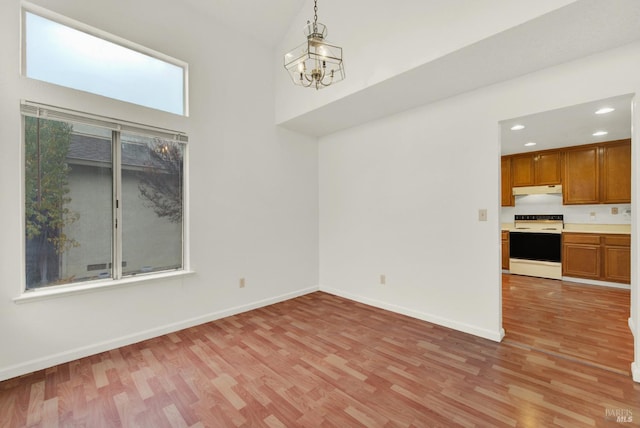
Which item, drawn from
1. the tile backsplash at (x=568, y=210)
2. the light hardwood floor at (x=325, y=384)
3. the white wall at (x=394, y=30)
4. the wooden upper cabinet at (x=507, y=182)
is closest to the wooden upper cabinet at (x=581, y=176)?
the tile backsplash at (x=568, y=210)

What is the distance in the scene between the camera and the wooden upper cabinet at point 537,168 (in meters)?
5.01

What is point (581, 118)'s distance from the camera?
3045mm

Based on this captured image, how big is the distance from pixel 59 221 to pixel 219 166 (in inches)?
61.6

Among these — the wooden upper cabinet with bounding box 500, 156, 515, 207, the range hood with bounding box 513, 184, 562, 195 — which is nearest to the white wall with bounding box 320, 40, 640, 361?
the range hood with bounding box 513, 184, 562, 195

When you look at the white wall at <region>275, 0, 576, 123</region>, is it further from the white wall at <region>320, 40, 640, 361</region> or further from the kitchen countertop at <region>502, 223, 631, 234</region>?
the kitchen countertop at <region>502, 223, 631, 234</region>

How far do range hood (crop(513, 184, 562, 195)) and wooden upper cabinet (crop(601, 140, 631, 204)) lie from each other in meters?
0.59

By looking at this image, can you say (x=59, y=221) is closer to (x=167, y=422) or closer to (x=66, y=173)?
(x=66, y=173)

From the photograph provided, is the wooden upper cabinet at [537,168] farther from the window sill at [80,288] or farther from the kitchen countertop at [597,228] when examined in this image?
the window sill at [80,288]

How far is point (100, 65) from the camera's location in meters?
2.60

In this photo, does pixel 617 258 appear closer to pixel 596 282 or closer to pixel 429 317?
pixel 596 282

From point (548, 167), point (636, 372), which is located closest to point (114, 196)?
point (636, 372)

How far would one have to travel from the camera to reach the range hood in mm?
5012

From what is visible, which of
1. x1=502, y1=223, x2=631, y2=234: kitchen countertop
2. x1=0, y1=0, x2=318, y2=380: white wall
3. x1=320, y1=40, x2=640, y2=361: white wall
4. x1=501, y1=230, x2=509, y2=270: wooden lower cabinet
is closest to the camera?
x1=0, y1=0, x2=318, y2=380: white wall

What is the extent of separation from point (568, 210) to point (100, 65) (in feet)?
23.9
